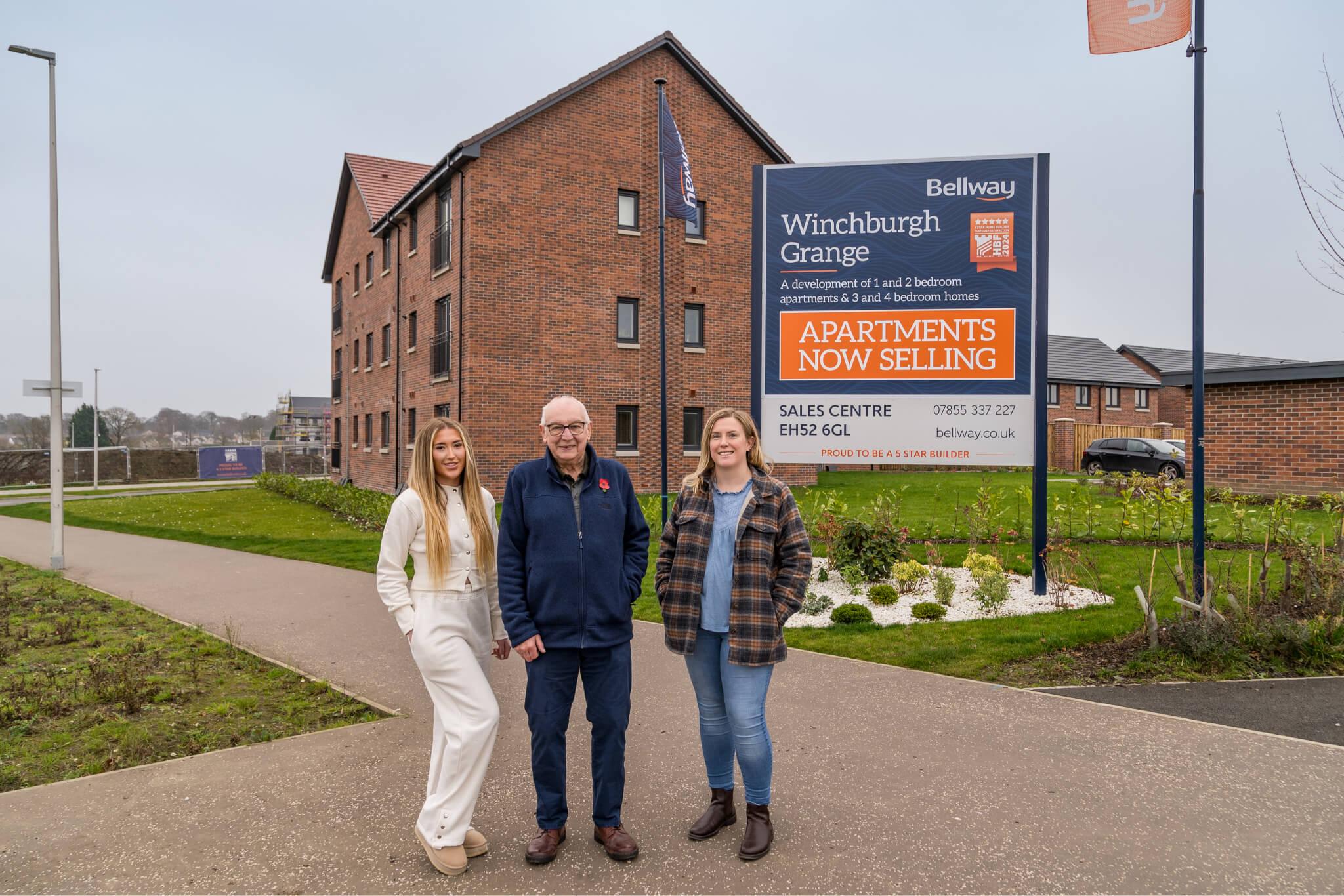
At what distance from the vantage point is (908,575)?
351 inches

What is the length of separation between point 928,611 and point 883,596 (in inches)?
20.4

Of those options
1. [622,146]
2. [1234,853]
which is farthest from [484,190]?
[1234,853]

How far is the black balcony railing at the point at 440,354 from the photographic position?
22.9 metres

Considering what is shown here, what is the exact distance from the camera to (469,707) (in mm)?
3547

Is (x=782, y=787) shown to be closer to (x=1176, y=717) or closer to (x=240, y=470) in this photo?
(x=1176, y=717)

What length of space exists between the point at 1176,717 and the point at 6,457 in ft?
177

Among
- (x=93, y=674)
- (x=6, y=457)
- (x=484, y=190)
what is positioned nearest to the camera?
(x=93, y=674)

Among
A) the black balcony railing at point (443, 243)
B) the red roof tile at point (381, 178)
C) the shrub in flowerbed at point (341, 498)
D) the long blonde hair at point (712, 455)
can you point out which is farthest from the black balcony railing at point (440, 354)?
the long blonde hair at point (712, 455)

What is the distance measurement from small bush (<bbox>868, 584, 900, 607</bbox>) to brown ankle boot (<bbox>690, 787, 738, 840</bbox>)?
483 cm

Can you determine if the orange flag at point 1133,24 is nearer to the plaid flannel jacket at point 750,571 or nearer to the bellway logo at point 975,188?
the bellway logo at point 975,188

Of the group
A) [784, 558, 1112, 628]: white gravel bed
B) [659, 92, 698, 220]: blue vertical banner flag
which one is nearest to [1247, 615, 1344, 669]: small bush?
[784, 558, 1112, 628]: white gravel bed

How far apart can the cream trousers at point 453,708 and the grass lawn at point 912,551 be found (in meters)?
3.91

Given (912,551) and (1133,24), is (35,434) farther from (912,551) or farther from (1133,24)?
(1133,24)

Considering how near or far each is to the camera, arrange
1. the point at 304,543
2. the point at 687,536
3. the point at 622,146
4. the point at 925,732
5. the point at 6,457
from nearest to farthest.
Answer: the point at 687,536
the point at 925,732
the point at 304,543
the point at 622,146
the point at 6,457
